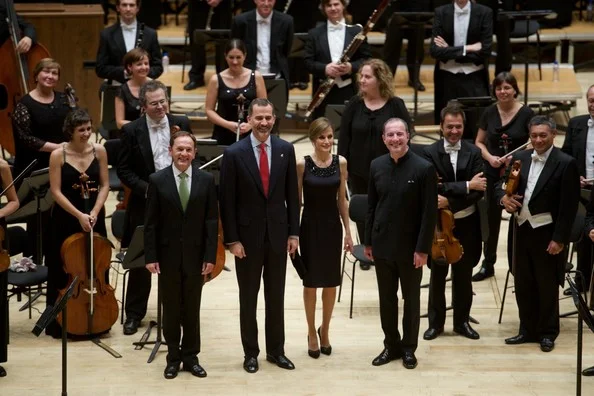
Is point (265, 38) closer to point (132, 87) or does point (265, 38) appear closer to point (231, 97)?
point (231, 97)

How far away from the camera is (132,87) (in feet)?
26.8

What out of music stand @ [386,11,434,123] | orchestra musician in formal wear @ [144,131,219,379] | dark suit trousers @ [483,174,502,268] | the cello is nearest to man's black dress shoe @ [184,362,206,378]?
orchestra musician in formal wear @ [144,131,219,379]

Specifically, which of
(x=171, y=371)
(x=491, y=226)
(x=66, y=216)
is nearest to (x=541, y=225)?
(x=491, y=226)

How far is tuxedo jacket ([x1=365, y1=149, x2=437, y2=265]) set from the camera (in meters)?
6.70

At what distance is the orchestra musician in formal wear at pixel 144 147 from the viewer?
7.32m

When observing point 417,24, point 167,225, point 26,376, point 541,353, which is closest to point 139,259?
point 167,225

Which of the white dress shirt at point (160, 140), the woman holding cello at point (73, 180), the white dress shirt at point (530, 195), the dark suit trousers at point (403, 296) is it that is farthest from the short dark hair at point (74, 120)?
the white dress shirt at point (530, 195)

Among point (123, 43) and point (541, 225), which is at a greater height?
point (123, 43)

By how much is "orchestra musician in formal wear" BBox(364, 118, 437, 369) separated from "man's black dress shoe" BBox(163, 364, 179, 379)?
4.05ft

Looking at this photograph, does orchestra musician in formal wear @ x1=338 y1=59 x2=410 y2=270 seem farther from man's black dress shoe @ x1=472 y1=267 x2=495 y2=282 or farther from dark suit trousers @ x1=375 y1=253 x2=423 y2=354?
dark suit trousers @ x1=375 y1=253 x2=423 y2=354

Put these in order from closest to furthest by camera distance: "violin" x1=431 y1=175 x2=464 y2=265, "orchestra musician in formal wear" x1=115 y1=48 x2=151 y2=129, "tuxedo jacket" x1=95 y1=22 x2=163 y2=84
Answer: "violin" x1=431 y1=175 x2=464 y2=265 → "orchestra musician in formal wear" x1=115 y1=48 x2=151 y2=129 → "tuxedo jacket" x1=95 y1=22 x2=163 y2=84

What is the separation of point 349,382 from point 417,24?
4796 millimetres

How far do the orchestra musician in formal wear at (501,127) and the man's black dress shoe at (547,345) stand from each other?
32.4 inches

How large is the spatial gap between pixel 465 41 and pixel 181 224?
397cm
